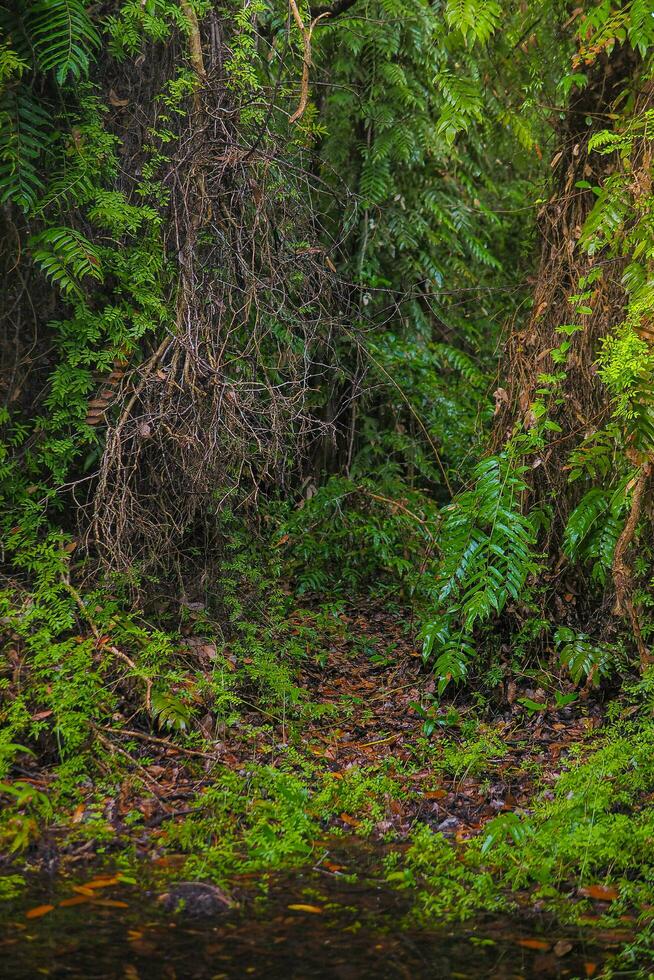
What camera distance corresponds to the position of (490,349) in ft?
32.2

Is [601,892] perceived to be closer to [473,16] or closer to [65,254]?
[65,254]

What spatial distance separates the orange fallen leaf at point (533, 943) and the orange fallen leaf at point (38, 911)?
169 cm

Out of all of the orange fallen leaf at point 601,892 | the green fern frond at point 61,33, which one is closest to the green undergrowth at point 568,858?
the orange fallen leaf at point 601,892

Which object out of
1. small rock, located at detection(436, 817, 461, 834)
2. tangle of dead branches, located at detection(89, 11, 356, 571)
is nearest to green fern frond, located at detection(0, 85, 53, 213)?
tangle of dead branches, located at detection(89, 11, 356, 571)

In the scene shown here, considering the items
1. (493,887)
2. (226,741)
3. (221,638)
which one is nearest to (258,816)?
(226,741)

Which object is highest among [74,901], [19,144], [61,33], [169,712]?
[61,33]

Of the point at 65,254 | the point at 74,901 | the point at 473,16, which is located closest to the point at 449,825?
the point at 74,901

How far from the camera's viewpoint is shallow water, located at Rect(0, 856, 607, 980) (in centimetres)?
321

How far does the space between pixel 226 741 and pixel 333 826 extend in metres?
0.81

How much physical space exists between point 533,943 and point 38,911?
5.79ft

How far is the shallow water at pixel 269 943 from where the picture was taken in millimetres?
3209

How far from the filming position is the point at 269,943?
3385mm

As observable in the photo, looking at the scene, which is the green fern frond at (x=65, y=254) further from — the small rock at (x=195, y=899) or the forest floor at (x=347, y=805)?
the small rock at (x=195, y=899)

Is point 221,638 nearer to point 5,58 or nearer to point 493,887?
point 493,887
